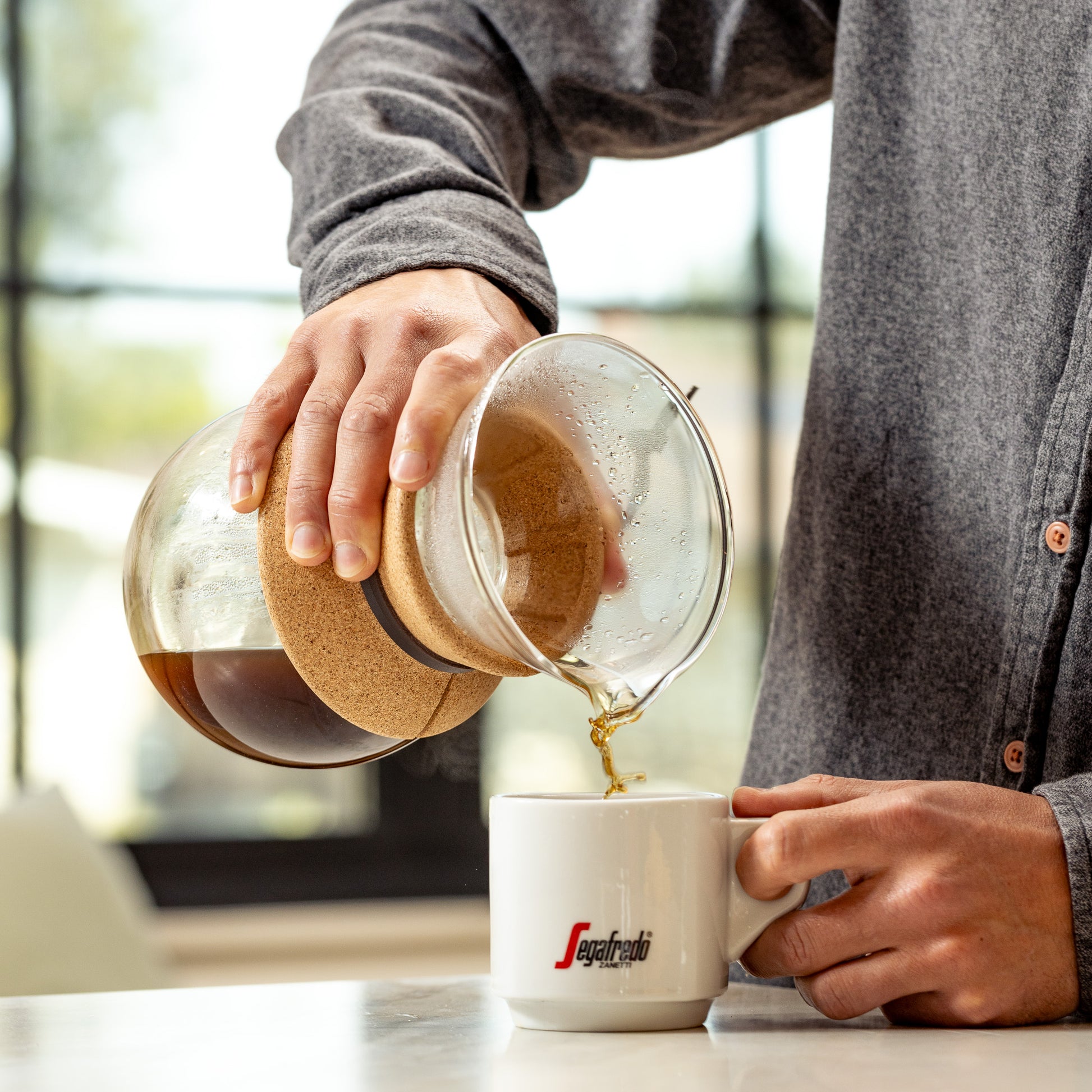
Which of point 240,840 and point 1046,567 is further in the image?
point 240,840

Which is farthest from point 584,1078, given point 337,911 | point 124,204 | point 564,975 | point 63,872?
point 124,204

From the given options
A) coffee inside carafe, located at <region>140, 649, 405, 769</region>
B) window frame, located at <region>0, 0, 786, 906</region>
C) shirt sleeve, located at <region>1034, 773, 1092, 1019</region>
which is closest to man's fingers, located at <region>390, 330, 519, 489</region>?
coffee inside carafe, located at <region>140, 649, 405, 769</region>

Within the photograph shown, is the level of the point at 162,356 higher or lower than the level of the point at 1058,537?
higher

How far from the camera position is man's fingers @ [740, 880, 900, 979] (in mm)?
600

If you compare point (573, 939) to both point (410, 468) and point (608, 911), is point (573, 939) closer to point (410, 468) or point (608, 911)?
point (608, 911)

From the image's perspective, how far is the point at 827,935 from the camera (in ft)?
1.98

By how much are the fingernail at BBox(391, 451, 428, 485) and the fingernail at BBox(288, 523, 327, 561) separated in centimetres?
5

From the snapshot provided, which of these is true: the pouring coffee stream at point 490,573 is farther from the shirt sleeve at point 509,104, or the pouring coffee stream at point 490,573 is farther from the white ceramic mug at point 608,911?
the shirt sleeve at point 509,104

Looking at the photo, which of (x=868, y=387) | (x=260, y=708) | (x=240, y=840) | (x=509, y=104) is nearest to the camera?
(x=260, y=708)

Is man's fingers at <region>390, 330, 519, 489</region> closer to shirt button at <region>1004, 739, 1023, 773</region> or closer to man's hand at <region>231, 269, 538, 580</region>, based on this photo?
man's hand at <region>231, 269, 538, 580</region>

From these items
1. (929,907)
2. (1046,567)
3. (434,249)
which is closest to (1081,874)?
(929,907)

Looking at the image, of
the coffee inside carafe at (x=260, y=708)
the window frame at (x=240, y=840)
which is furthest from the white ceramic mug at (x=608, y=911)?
the window frame at (x=240, y=840)

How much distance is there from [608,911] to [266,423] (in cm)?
28

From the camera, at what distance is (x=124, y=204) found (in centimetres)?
242
